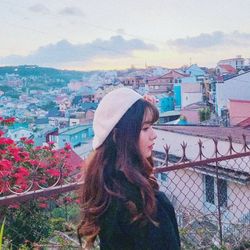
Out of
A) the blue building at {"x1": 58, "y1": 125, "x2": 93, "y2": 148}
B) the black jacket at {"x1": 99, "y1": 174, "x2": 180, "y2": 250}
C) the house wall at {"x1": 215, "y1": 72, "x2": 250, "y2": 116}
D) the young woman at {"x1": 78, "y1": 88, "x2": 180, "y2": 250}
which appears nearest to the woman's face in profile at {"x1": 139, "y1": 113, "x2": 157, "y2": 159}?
the young woman at {"x1": 78, "y1": 88, "x2": 180, "y2": 250}

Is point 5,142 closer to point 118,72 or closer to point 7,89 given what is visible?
point 7,89

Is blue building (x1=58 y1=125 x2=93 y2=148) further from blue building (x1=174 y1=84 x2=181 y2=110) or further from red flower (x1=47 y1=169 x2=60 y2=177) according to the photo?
red flower (x1=47 y1=169 x2=60 y2=177)

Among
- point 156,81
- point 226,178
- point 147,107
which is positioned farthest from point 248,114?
point 156,81

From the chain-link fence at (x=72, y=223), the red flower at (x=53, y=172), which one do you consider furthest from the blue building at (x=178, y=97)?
the chain-link fence at (x=72, y=223)

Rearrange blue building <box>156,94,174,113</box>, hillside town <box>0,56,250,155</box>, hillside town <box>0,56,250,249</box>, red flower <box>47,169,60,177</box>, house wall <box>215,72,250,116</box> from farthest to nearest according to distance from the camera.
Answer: blue building <box>156,94,174,113</box> → house wall <box>215,72,250,116</box> → hillside town <box>0,56,250,155</box> → hillside town <box>0,56,250,249</box> → red flower <box>47,169,60,177</box>

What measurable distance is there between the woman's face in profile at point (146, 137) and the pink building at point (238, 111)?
19.5 metres

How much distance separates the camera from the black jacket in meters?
1.39

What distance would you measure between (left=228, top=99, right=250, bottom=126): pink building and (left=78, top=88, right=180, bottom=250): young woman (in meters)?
19.6

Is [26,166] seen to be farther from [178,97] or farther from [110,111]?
[178,97]

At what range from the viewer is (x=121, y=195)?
140 centimetres

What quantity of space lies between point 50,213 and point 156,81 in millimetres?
44869

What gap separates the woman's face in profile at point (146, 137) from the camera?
1.47 metres

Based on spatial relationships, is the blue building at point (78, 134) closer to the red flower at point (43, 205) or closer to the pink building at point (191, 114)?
the pink building at point (191, 114)

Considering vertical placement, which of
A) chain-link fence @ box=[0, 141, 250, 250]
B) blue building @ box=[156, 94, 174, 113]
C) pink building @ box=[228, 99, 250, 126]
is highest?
chain-link fence @ box=[0, 141, 250, 250]
